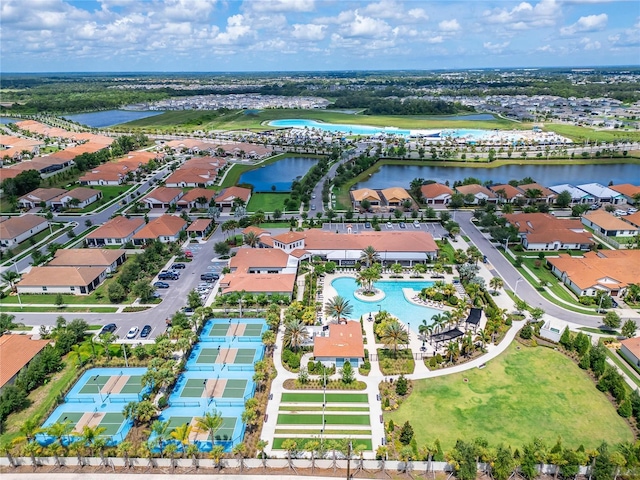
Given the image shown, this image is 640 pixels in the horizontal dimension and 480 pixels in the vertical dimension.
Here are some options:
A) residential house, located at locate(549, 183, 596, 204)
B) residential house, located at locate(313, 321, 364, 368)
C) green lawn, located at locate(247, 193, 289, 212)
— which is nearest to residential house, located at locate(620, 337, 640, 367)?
residential house, located at locate(313, 321, 364, 368)

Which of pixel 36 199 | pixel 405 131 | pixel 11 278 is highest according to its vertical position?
pixel 405 131

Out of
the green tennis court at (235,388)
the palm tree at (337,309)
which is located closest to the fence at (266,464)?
the green tennis court at (235,388)

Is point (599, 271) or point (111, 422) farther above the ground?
point (599, 271)

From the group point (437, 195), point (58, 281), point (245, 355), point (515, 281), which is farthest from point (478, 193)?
point (58, 281)

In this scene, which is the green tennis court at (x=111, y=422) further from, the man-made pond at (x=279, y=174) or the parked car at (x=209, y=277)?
the man-made pond at (x=279, y=174)

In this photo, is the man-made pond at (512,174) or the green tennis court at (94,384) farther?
the man-made pond at (512,174)

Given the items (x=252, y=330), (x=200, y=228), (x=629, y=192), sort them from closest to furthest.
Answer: (x=252, y=330) < (x=200, y=228) < (x=629, y=192)

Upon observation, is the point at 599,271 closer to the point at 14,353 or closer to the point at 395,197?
the point at 395,197

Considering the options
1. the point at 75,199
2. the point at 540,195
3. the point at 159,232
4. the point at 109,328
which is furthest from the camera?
the point at 540,195
